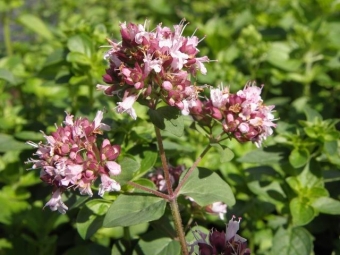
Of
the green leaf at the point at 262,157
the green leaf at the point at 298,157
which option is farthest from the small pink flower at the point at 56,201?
the green leaf at the point at 298,157

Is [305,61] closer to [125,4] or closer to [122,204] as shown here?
[122,204]

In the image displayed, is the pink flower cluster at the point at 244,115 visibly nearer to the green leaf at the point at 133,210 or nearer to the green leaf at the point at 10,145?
the green leaf at the point at 133,210

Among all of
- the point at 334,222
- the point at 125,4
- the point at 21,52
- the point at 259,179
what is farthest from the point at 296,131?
the point at 125,4

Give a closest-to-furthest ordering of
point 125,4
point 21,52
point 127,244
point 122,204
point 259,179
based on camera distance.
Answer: point 122,204 < point 127,244 < point 259,179 < point 21,52 < point 125,4

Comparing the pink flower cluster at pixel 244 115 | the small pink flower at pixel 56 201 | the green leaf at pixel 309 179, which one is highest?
the pink flower cluster at pixel 244 115

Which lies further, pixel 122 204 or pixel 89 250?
pixel 89 250

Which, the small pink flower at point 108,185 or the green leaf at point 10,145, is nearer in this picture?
the small pink flower at point 108,185

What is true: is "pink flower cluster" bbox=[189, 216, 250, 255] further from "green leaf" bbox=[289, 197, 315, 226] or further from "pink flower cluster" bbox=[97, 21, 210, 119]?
"green leaf" bbox=[289, 197, 315, 226]
